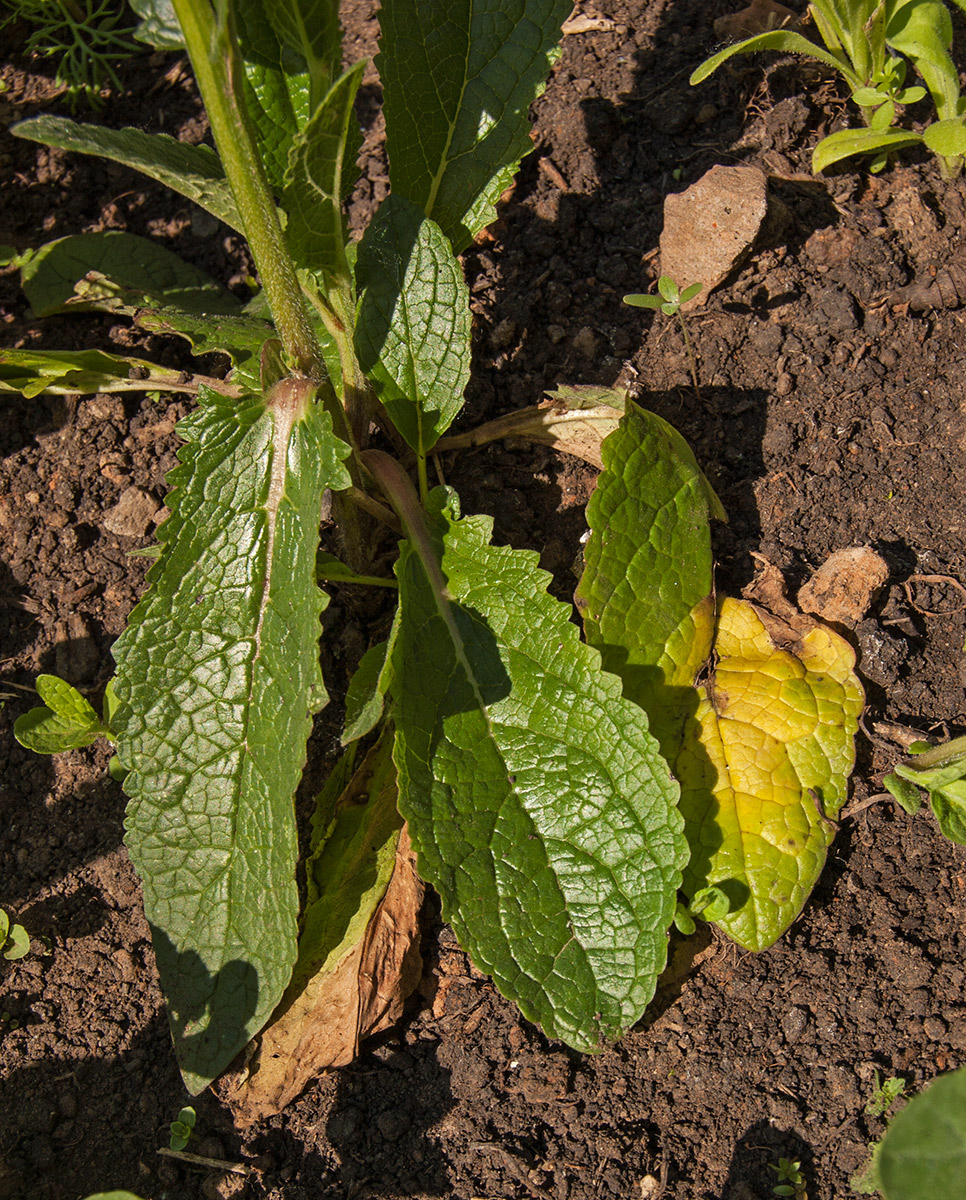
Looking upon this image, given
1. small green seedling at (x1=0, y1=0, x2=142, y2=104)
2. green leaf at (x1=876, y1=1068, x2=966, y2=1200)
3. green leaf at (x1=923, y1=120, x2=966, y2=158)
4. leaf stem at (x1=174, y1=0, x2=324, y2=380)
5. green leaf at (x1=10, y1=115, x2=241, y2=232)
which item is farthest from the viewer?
small green seedling at (x1=0, y1=0, x2=142, y2=104)

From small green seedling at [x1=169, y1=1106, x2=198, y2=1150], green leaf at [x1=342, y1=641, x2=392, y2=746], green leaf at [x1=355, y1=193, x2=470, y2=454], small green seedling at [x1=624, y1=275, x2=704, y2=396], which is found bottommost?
small green seedling at [x1=169, y1=1106, x2=198, y2=1150]

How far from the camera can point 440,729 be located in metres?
2.13

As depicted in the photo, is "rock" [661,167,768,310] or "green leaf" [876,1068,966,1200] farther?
"rock" [661,167,768,310]

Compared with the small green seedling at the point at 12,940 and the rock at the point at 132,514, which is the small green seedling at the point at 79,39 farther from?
the small green seedling at the point at 12,940

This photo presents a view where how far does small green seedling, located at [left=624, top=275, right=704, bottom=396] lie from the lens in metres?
2.54

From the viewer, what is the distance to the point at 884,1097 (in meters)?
2.00

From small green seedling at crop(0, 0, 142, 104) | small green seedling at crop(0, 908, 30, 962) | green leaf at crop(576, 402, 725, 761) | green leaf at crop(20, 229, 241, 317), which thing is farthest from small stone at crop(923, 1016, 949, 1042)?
small green seedling at crop(0, 0, 142, 104)

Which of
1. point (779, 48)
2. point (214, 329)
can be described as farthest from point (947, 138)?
point (214, 329)

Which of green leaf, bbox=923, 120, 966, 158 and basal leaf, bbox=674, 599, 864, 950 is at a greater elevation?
green leaf, bbox=923, 120, 966, 158

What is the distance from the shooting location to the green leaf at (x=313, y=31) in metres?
1.95

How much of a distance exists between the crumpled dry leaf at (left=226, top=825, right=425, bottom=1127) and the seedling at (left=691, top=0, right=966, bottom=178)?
2285mm

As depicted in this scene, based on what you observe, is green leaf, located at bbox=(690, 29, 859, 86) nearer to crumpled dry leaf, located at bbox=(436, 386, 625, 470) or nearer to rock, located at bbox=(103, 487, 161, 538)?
crumpled dry leaf, located at bbox=(436, 386, 625, 470)

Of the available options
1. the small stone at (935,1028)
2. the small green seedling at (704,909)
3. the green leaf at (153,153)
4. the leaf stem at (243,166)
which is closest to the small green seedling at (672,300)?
the leaf stem at (243,166)

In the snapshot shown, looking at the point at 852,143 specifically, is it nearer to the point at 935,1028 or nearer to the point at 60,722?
the point at 935,1028
